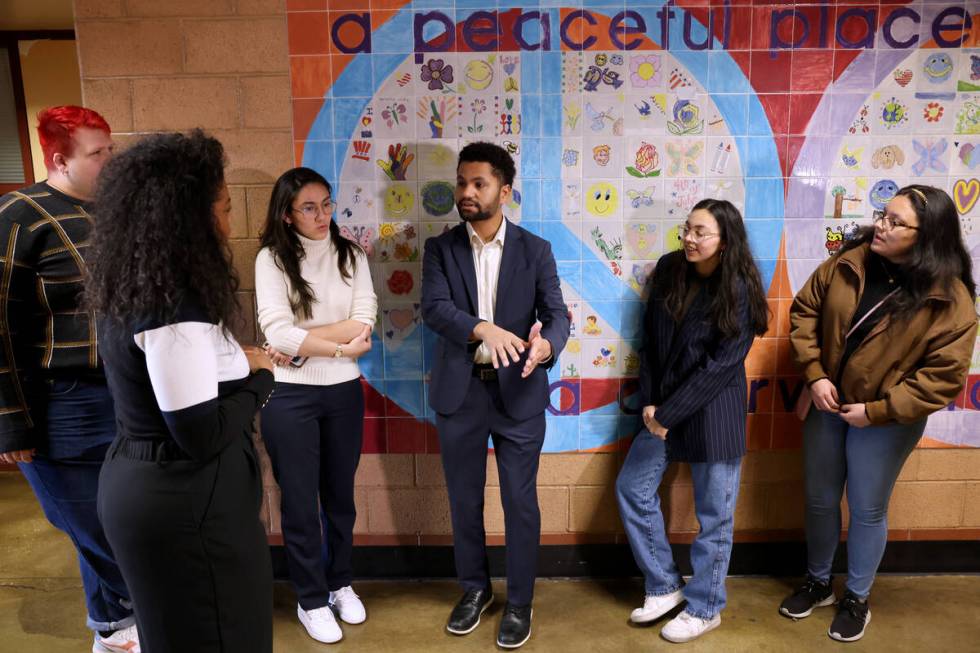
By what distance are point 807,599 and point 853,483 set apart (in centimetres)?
52

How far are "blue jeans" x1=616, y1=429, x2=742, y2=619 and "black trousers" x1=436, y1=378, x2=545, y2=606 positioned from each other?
401 millimetres

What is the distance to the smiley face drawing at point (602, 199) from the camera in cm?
279

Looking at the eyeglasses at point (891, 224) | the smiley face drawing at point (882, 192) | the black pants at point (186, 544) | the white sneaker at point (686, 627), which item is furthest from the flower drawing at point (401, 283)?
the smiley face drawing at point (882, 192)

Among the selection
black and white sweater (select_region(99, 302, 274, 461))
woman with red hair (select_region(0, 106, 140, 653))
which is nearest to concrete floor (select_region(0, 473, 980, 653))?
woman with red hair (select_region(0, 106, 140, 653))

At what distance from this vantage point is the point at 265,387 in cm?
166

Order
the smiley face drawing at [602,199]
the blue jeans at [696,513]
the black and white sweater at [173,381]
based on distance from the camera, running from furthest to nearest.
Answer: the smiley face drawing at [602,199] < the blue jeans at [696,513] < the black and white sweater at [173,381]

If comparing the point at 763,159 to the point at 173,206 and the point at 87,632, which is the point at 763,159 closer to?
the point at 173,206

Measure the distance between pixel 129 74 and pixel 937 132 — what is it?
3213 millimetres

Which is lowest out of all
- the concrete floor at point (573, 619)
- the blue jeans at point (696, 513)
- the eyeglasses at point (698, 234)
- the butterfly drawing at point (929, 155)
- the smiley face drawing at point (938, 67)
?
the concrete floor at point (573, 619)

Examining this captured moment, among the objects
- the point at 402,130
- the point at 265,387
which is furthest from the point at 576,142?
the point at 265,387

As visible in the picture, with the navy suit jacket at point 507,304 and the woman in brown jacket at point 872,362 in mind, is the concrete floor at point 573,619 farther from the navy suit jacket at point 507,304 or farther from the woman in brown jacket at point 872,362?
the navy suit jacket at point 507,304

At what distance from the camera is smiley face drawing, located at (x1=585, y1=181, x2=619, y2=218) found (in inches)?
110

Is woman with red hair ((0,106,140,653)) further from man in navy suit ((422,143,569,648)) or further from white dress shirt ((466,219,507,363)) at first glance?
white dress shirt ((466,219,507,363))

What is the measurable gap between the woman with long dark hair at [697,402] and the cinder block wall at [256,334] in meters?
0.31
